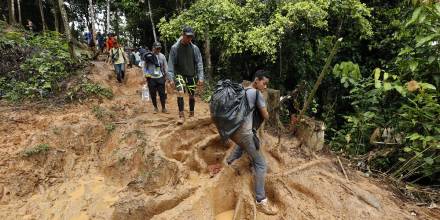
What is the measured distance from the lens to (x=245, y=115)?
→ 4.63 metres

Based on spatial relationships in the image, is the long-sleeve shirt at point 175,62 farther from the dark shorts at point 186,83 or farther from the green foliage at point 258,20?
the green foliage at point 258,20

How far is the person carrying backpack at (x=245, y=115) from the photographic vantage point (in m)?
4.52

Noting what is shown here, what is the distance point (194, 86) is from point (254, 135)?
91.1 inches

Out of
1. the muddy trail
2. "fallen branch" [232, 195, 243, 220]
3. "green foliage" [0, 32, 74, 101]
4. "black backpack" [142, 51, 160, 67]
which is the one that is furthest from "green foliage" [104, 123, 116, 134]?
"fallen branch" [232, 195, 243, 220]

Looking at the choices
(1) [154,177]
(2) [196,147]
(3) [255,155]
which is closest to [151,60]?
(2) [196,147]

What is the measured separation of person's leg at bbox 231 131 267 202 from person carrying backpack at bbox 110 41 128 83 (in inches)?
298

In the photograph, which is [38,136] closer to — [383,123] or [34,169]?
[34,169]

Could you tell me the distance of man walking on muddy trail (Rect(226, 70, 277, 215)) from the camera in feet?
15.2

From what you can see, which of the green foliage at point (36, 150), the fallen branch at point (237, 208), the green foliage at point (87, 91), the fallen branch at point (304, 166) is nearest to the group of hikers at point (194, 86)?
the fallen branch at point (237, 208)

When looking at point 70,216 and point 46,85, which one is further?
point 46,85

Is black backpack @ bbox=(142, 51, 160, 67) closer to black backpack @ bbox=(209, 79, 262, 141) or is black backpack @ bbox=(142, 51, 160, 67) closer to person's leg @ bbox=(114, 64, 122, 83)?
black backpack @ bbox=(209, 79, 262, 141)

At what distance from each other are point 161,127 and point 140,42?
17673mm

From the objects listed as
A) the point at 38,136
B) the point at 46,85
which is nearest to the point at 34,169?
the point at 38,136

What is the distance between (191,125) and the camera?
6.57 meters
